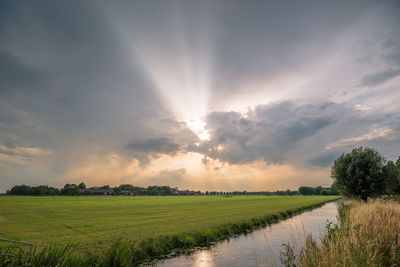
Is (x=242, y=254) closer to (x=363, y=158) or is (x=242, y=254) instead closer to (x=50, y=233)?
(x=50, y=233)

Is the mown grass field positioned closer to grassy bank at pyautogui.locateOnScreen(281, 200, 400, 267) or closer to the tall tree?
grassy bank at pyautogui.locateOnScreen(281, 200, 400, 267)

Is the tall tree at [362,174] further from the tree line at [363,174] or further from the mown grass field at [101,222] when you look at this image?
the mown grass field at [101,222]

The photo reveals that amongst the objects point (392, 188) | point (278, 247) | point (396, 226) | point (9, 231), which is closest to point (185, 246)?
point (278, 247)

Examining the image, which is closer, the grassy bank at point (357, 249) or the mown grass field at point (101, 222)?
the grassy bank at point (357, 249)

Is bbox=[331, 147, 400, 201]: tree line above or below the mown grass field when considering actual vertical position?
above

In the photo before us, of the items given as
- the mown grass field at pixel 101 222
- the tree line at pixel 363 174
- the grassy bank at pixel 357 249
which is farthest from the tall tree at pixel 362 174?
the grassy bank at pixel 357 249

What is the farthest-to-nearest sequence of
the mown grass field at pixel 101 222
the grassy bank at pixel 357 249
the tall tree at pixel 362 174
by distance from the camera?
the tall tree at pixel 362 174
the mown grass field at pixel 101 222
the grassy bank at pixel 357 249

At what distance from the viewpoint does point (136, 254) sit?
612 inches

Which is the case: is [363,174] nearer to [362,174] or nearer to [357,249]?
[362,174]

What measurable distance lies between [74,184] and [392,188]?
666 ft

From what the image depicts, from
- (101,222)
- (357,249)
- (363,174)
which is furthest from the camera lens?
(363,174)

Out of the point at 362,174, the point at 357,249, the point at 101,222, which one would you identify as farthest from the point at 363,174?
the point at 101,222

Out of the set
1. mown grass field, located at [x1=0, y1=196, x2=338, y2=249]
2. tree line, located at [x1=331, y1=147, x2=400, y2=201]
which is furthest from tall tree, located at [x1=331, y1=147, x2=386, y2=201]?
mown grass field, located at [x1=0, y1=196, x2=338, y2=249]

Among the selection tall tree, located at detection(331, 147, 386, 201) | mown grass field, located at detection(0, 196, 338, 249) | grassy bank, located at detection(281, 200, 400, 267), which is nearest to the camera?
grassy bank, located at detection(281, 200, 400, 267)
